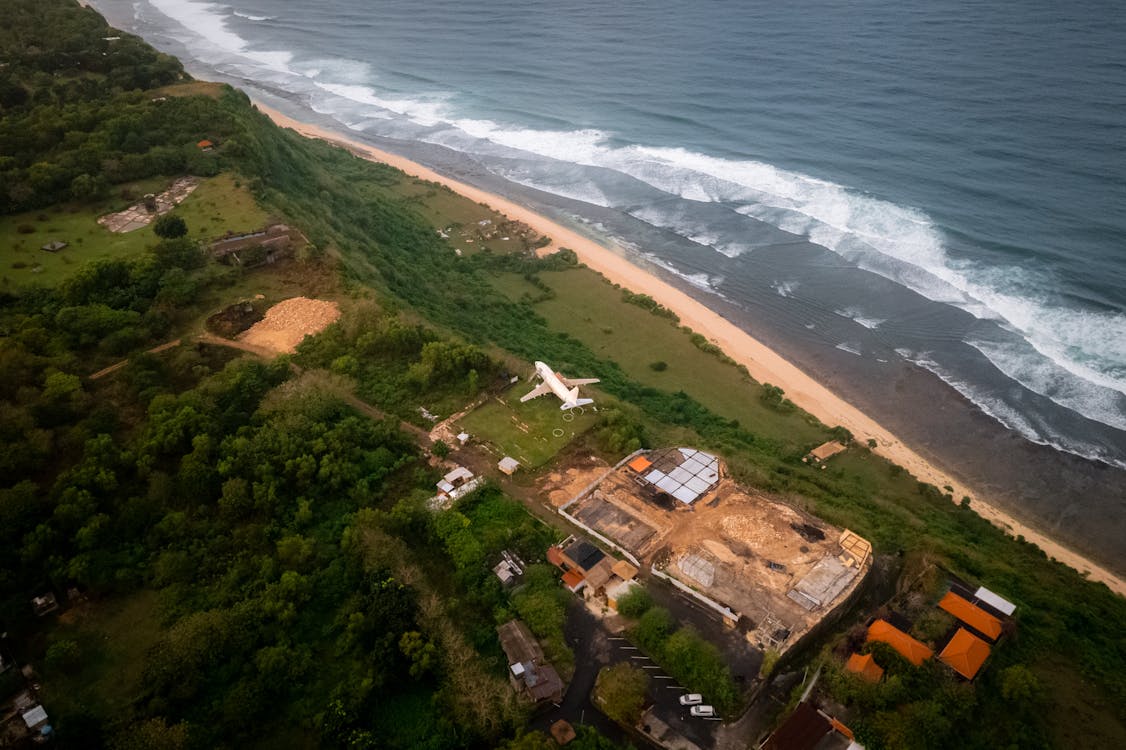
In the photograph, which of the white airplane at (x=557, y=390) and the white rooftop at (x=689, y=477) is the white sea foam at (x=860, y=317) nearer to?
the white rooftop at (x=689, y=477)

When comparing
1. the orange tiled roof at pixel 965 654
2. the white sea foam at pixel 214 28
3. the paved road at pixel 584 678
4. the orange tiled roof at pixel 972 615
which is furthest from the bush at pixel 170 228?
the white sea foam at pixel 214 28

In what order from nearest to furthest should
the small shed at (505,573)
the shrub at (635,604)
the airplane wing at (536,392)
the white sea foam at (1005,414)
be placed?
the shrub at (635,604)
the small shed at (505,573)
the airplane wing at (536,392)
the white sea foam at (1005,414)

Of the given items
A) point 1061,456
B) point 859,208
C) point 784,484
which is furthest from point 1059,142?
point 784,484

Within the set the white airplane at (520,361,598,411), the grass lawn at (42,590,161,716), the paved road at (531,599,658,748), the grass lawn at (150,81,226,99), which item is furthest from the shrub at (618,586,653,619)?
the grass lawn at (150,81,226,99)

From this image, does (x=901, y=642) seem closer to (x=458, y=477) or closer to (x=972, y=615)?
(x=972, y=615)

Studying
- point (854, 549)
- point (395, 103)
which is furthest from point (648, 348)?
point (395, 103)

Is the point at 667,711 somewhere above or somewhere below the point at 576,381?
below

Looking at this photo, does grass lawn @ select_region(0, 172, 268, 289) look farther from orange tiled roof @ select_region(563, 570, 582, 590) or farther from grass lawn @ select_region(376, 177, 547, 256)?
orange tiled roof @ select_region(563, 570, 582, 590)
